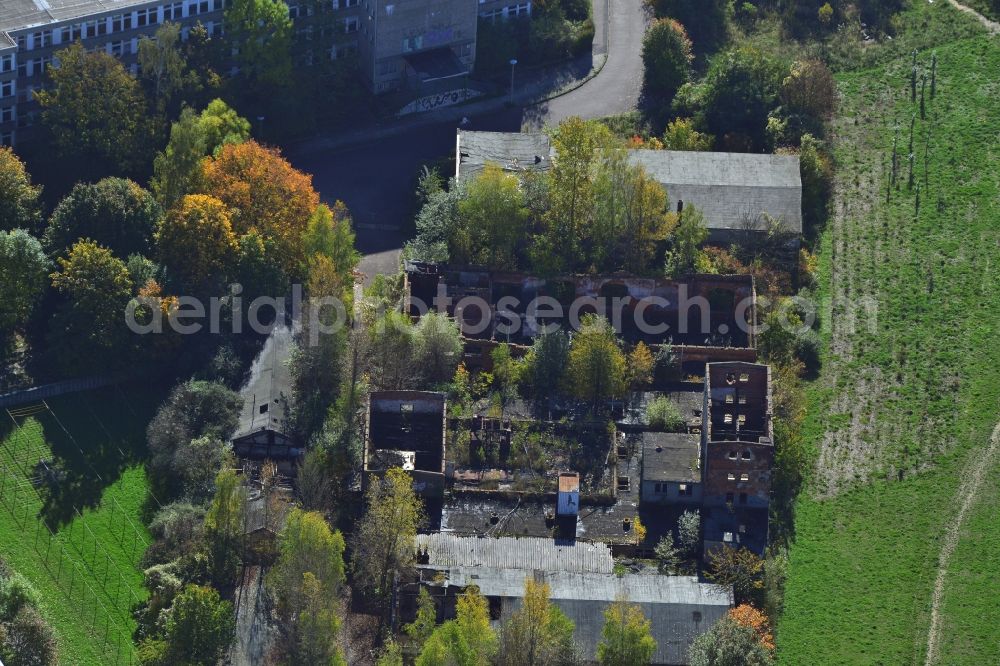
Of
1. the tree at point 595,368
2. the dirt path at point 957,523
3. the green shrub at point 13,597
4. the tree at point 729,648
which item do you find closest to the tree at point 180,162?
the tree at point 595,368

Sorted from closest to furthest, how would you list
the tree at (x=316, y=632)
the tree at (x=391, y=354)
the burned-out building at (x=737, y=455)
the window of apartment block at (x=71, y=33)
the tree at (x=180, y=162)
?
the tree at (x=316, y=632) < the burned-out building at (x=737, y=455) < the tree at (x=391, y=354) < the tree at (x=180, y=162) < the window of apartment block at (x=71, y=33)

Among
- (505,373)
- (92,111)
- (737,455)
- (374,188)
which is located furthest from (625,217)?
(92,111)

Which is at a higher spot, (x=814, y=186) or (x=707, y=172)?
(x=707, y=172)

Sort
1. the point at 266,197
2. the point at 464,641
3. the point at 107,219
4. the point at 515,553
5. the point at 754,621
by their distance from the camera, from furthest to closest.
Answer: the point at 266,197 → the point at 107,219 → the point at 515,553 → the point at 754,621 → the point at 464,641

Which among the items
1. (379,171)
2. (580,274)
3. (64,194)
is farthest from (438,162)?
(64,194)

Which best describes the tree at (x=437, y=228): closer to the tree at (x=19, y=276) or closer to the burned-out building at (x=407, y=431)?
the burned-out building at (x=407, y=431)

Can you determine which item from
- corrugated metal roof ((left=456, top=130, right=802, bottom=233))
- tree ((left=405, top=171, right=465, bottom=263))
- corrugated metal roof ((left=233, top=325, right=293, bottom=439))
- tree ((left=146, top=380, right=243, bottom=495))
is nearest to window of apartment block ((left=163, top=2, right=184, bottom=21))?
corrugated metal roof ((left=456, top=130, right=802, bottom=233))

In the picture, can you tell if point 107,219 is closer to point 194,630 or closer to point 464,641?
point 194,630
